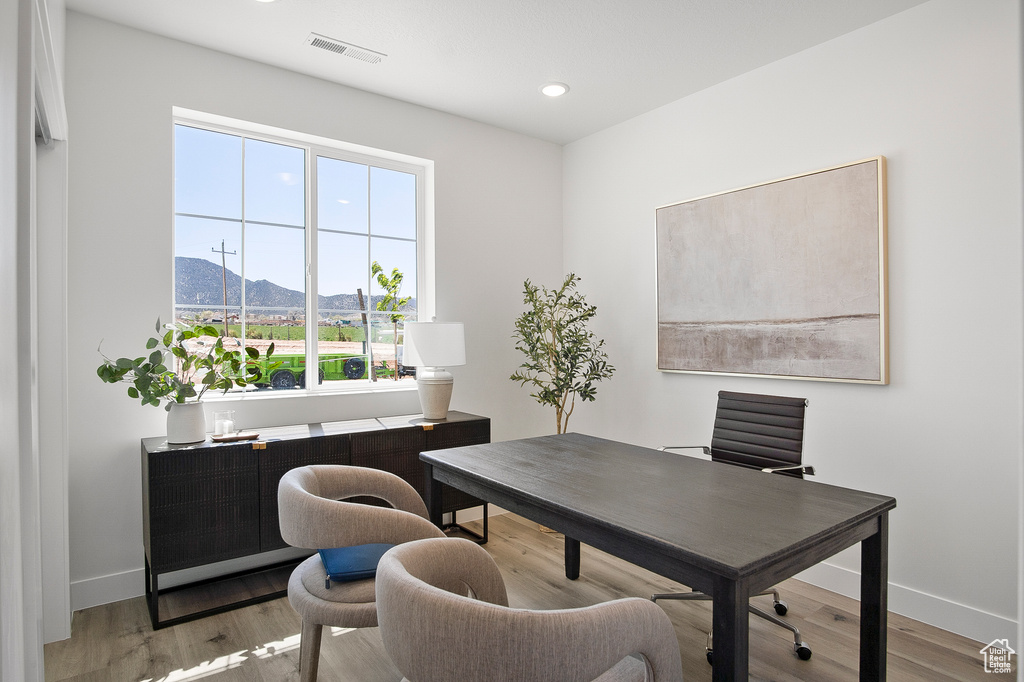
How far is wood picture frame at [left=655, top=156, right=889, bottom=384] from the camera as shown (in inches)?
111

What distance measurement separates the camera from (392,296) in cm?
392

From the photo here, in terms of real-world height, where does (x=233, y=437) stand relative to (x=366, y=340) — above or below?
below

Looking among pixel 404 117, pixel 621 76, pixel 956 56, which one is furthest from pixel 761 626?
pixel 404 117

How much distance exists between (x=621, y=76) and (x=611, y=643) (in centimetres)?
324

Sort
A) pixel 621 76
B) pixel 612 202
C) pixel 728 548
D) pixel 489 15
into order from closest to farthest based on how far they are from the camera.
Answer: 1. pixel 728 548
2. pixel 489 15
3. pixel 621 76
4. pixel 612 202

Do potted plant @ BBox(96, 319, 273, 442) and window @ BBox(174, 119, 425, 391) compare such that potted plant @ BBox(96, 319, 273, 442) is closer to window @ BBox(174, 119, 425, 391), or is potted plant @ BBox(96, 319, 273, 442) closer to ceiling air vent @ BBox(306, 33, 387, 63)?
window @ BBox(174, 119, 425, 391)

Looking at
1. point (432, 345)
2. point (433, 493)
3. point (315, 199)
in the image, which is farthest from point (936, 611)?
point (315, 199)

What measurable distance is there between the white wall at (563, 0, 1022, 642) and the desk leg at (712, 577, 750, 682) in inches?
68.3

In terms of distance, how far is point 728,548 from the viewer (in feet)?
4.59

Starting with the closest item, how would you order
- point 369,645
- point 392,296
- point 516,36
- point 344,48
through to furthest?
point 369,645 → point 516,36 → point 344,48 → point 392,296

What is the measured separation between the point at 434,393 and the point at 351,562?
1695 millimetres

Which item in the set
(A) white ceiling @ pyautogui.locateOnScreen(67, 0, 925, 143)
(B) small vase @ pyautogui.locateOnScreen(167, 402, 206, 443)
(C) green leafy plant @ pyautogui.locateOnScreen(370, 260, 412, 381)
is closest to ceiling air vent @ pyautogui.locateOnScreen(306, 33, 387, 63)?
(A) white ceiling @ pyautogui.locateOnScreen(67, 0, 925, 143)

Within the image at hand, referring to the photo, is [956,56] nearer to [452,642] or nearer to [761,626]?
[761,626]

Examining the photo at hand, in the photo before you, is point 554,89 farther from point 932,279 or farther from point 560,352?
point 932,279
